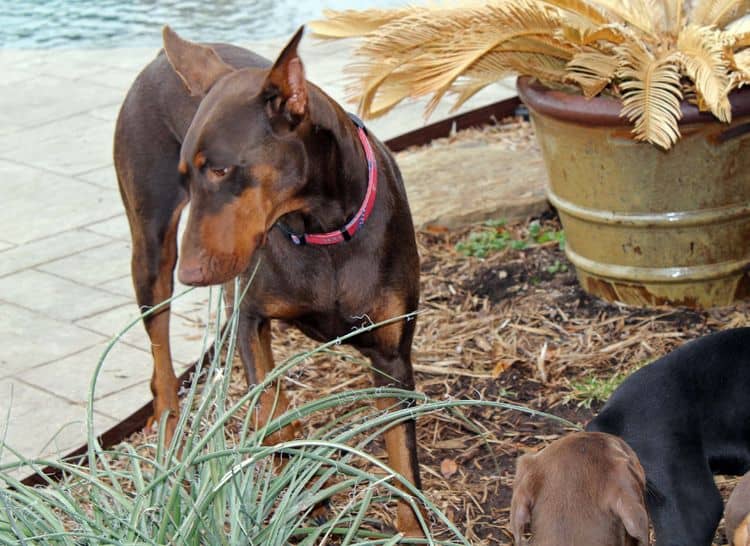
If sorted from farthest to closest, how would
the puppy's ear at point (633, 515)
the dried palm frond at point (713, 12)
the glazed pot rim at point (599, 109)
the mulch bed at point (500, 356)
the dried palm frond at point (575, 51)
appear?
the dried palm frond at point (713, 12), the glazed pot rim at point (599, 109), the dried palm frond at point (575, 51), the mulch bed at point (500, 356), the puppy's ear at point (633, 515)

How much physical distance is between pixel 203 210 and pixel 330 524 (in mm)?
1028

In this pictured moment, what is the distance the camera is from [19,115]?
912 cm

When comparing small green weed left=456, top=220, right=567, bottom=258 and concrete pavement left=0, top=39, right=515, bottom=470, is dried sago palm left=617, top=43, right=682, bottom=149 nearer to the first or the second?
small green weed left=456, top=220, right=567, bottom=258

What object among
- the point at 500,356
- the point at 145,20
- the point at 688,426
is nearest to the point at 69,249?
the point at 500,356

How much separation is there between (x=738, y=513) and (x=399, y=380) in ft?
3.80

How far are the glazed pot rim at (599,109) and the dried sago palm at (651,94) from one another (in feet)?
0.20

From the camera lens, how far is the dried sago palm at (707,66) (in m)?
4.65

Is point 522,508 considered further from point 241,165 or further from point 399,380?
point 241,165

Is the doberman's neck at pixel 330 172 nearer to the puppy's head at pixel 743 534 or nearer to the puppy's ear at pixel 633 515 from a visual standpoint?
the puppy's ear at pixel 633 515

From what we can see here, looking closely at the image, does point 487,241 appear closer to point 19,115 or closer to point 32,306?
point 32,306

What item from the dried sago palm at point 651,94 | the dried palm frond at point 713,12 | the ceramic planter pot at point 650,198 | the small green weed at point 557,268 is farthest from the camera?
the small green weed at point 557,268

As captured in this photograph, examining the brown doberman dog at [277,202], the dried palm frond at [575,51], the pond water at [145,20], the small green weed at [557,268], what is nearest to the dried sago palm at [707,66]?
the dried palm frond at [575,51]

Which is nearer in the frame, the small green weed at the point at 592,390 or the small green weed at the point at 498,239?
the small green weed at the point at 592,390

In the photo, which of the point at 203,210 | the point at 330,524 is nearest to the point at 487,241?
the point at 203,210
